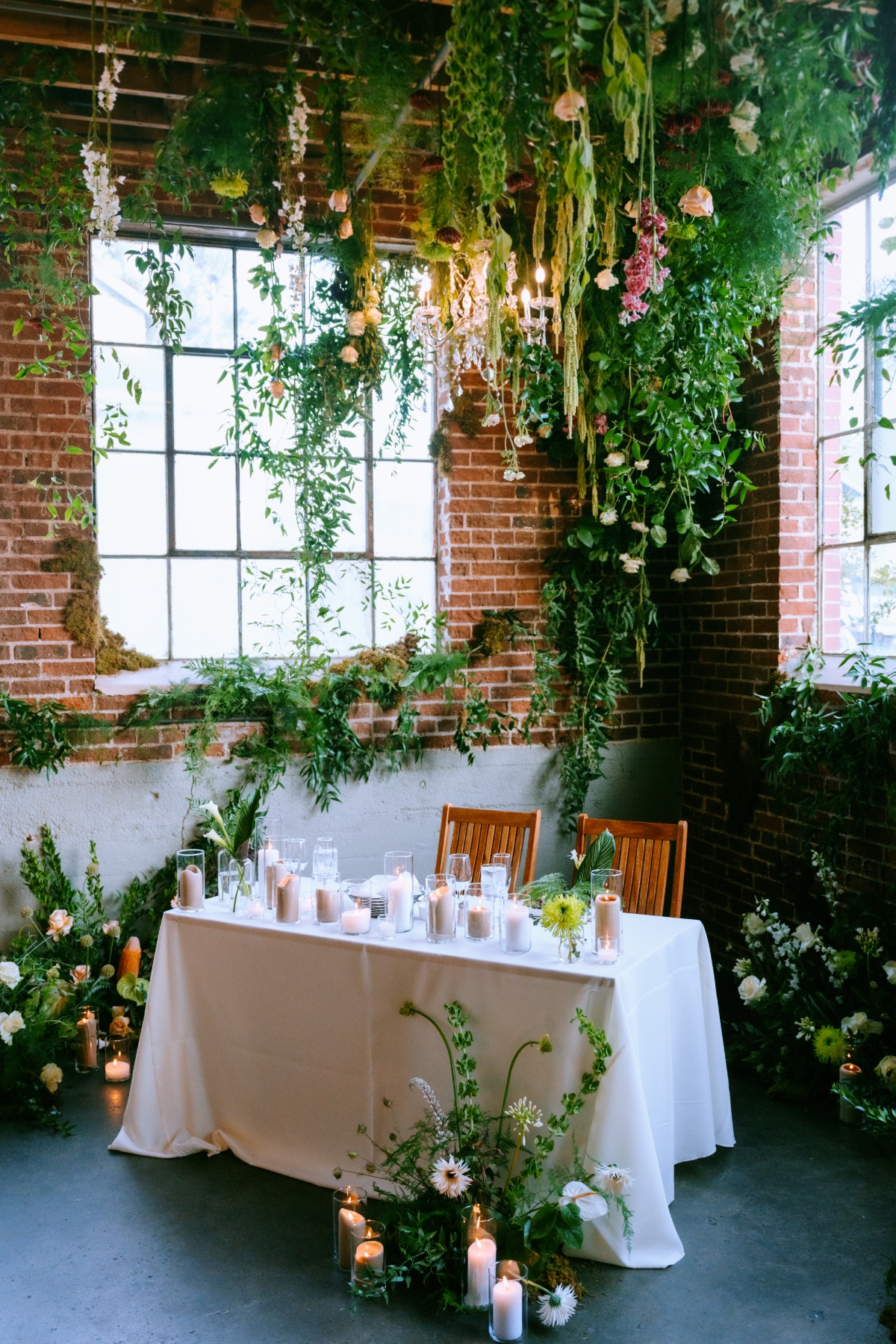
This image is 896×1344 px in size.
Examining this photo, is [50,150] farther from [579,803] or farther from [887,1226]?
[887,1226]

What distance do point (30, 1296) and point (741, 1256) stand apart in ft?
→ 5.76

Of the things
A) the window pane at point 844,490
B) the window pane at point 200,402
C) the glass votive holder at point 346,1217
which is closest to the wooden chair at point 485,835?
the glass votive holder at point 346,1217

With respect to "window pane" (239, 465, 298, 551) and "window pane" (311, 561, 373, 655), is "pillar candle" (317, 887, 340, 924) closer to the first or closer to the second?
"window pane" (311, 561, 373, 655)

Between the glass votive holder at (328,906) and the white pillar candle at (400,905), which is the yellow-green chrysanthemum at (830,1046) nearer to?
the white pillar candle at (400,905)

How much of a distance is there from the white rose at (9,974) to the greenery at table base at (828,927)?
2576 millimetres

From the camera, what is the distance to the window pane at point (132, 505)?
4.42m

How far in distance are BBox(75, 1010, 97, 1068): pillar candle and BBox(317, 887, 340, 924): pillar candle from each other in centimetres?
135

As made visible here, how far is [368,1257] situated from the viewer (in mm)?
2520

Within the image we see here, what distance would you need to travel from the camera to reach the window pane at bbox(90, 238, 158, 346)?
436cm

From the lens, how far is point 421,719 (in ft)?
15.2

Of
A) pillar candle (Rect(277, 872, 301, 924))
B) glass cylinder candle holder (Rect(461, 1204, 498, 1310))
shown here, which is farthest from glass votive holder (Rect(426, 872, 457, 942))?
glass cylinder candle holder (Rect(461, 1204, 498, 1310))

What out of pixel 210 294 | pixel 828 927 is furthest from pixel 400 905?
pixel 210 294

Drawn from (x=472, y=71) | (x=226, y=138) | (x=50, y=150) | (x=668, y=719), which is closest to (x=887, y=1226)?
(x=668, y=719)

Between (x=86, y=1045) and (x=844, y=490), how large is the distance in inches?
140
